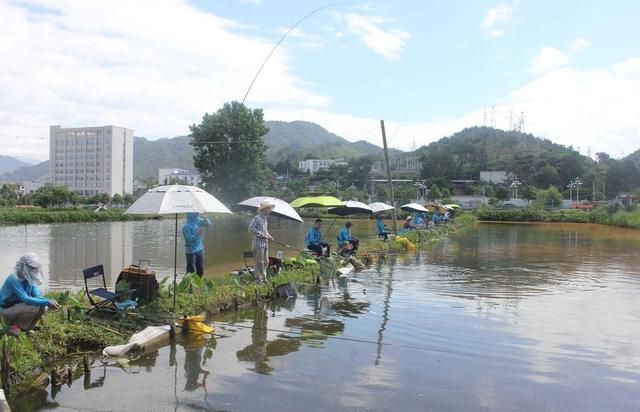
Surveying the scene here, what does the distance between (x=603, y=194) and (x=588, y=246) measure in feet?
223

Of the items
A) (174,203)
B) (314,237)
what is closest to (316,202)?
→ (314,237)

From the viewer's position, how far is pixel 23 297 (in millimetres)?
5629

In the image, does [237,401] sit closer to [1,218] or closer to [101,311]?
[101,311]

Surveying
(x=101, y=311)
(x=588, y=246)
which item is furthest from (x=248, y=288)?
(x=588, y=246)

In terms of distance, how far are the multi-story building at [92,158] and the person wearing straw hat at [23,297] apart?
126445mm

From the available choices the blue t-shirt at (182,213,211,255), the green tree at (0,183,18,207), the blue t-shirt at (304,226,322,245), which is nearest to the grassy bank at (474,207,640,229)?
the blue t-shirt at (304,226,322,245)

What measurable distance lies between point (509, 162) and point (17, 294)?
12479cm

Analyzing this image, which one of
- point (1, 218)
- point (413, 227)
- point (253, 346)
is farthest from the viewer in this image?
point (1, 218)

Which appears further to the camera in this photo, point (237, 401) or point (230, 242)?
point (230, 242)

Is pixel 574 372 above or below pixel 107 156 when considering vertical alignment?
below

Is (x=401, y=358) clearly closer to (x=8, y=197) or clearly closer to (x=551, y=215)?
(x=551, y=215)

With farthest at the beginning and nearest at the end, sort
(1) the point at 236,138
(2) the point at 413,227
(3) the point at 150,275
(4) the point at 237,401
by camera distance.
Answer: (1) the point at 236,138, (2) the point at 413,227, (3) the point at 150,275, (4) the point at 237,401

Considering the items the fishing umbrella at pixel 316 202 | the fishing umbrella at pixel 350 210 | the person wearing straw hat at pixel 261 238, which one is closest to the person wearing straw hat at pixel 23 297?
the person wearing straw hat at pixel 261 238

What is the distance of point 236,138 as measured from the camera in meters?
61.1
